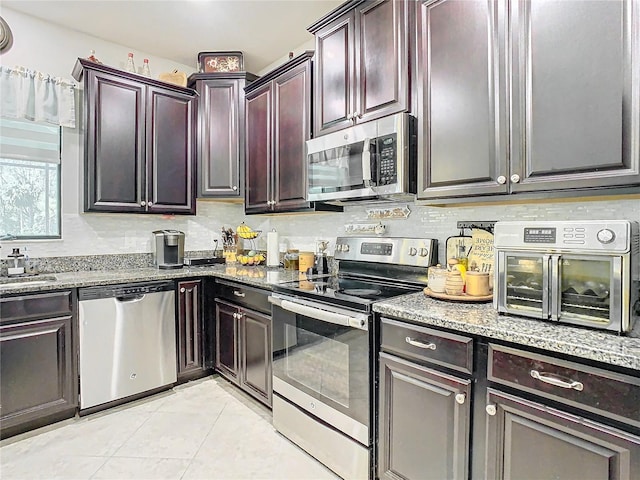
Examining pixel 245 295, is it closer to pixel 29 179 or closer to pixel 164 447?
pixel 164 447

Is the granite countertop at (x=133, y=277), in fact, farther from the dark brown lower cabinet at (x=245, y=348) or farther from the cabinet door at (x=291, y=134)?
the cabinet door at (x=291, y=134)

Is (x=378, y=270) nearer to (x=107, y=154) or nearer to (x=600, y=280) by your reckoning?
(x=600, y=280)

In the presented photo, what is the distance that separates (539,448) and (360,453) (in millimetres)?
820

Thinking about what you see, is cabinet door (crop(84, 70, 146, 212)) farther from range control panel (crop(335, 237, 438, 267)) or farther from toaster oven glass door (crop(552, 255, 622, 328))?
toaster oven glass door (crop(552, 255, 622, 328))

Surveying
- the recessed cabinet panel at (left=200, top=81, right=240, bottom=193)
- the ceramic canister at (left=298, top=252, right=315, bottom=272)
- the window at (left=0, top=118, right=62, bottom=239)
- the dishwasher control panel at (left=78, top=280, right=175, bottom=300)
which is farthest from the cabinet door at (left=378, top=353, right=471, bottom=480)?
the window at (left=0, top=118, right=62, bottom=239)

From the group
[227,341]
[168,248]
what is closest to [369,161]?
[227,341]

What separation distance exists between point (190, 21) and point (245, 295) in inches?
84.3

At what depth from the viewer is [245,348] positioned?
2.47 meters

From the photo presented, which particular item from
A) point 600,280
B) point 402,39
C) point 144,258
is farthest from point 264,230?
point 600,280

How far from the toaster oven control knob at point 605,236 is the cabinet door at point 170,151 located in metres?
2.91

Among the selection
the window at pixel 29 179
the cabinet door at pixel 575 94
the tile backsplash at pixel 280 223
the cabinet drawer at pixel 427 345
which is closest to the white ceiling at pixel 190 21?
the window at pixel 29 179

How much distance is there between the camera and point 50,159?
8.81 feet

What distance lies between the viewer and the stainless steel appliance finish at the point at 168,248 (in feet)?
9.69

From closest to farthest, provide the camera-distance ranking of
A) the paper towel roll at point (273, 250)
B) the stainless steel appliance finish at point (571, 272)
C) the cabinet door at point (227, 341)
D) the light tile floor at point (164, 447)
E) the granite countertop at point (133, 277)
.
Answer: the stainless steel appliance finish at point (571, 272)
the light tile floor at point (164, 447)
the granite countertop at point (133, 277)
the cabinet door at point (227, 341)
the paper towel roll at point (273, 250)
